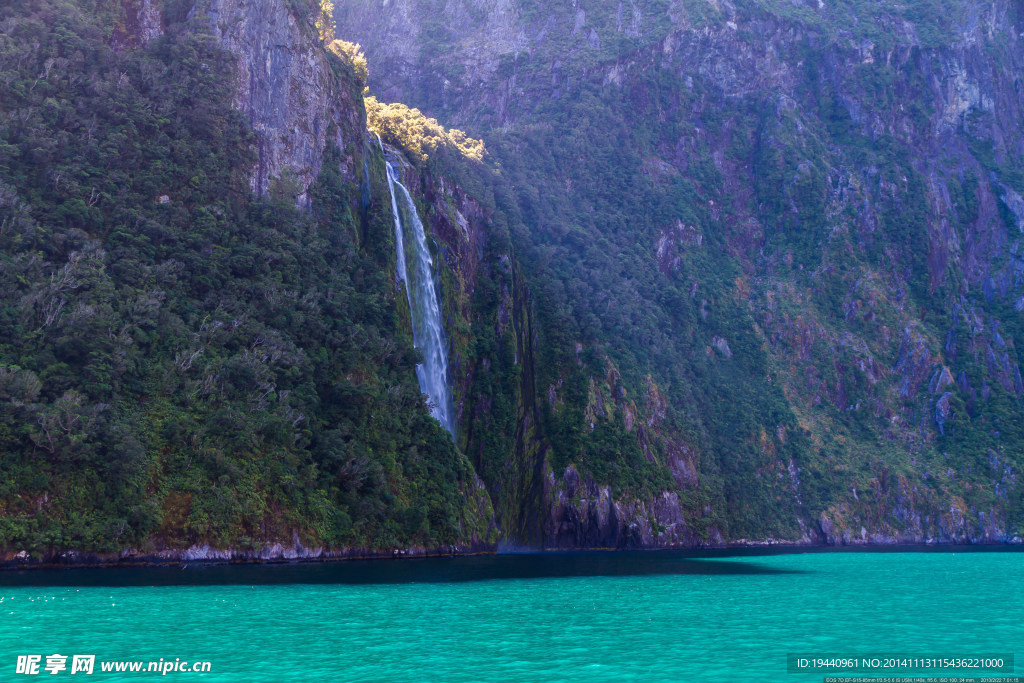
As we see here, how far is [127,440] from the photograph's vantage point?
158 ft

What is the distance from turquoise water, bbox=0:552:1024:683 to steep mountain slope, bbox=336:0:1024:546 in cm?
4472

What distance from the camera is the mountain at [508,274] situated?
54.2 m

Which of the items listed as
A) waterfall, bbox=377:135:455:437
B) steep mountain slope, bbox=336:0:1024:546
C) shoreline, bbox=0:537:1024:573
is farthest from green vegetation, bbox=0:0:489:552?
steep mountain slope, bbox=336:0:1024:546

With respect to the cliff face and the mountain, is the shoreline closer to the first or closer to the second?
the mountain

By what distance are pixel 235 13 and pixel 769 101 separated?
107 meters

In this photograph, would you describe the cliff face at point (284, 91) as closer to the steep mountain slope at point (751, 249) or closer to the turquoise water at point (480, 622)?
the steep mountain slope at point (751, 249)

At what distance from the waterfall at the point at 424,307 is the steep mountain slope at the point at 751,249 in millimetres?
7130

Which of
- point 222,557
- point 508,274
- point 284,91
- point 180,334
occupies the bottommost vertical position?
point 222,557

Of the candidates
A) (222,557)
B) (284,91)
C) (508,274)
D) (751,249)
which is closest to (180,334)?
(222,557)

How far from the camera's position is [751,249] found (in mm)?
149000

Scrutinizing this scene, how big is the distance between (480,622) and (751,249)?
422 ft

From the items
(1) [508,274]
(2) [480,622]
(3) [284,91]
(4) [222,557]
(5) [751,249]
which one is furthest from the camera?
(5) [751,249]

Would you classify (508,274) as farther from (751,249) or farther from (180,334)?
(751,249)

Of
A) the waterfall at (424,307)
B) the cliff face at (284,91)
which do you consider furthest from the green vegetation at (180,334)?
the waterfall at (424,307)
